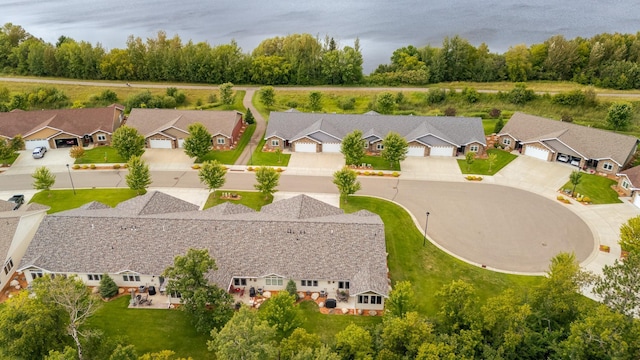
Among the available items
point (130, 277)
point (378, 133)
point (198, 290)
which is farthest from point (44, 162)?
point (378, 133)

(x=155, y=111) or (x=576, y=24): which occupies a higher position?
(x=576, y=24)

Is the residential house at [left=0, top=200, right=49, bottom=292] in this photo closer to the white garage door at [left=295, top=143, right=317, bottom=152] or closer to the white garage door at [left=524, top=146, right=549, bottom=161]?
the white garage door at [left=295, top=143, right=317, bottom=152]

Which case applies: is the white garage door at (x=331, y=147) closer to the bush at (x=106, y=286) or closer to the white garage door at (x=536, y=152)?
the white garage door at (x=536, y=152)

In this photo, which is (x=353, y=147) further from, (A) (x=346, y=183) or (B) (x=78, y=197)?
(B) (x=78, y=197)

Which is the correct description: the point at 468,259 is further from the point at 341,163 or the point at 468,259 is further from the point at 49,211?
the point at 49,211

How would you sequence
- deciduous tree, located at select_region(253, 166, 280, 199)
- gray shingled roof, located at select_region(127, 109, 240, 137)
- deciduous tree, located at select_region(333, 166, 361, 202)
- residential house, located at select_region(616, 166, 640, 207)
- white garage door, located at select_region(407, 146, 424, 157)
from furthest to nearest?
gray shingled roof, located at select_region(127, 109, 240, 137)
white garage door, located at select_region(407, 146, 424, 157)
deciduous tree, located at select_region(253, 166, 280, 199)
residential house, located at select_region(616, 166, 640, 207)
deciduous tree, located at select_region(333, 166, 361, 202)

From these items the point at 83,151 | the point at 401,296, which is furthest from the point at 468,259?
the point at 83,151

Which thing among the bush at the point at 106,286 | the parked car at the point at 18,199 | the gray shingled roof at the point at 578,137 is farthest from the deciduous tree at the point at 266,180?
the gray shingled roof at the point at 578,137

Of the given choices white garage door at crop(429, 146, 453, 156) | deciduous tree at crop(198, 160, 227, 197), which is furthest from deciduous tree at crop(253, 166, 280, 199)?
white garage door at crop(429, 146, 453, 156)
